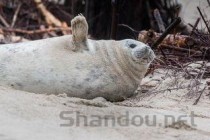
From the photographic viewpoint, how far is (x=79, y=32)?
3.71 metres

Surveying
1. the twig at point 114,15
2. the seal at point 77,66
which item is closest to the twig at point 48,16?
the twig at point 114,15

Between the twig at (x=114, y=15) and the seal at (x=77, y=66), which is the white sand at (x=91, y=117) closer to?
the seal at (x=77, y=66)

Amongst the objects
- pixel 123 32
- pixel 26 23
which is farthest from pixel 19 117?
pixel 26 23

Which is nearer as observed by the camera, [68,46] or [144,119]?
[144,119]

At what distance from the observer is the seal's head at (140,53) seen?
372 centimetres

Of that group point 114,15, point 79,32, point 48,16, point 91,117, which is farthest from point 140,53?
point 48,16

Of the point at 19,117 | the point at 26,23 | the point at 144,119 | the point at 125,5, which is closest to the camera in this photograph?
the point at 19,117

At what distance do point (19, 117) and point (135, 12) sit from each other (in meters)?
5.32

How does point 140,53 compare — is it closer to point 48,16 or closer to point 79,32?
point 79,32

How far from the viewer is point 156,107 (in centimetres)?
352

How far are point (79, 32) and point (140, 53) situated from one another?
1.39 feet

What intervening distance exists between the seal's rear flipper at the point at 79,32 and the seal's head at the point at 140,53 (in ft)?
1.00

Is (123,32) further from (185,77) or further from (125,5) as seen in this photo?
(185,77)

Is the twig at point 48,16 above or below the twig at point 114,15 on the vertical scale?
below
